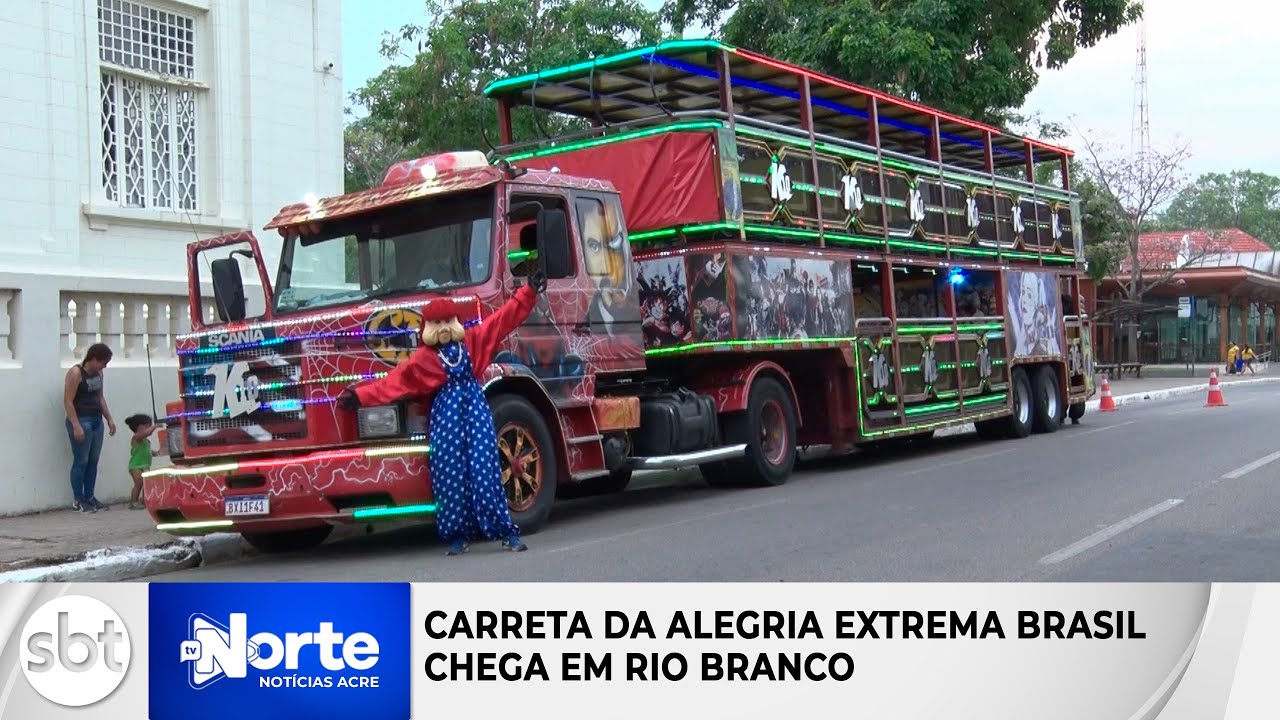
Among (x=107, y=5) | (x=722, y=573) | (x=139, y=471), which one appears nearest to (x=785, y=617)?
(x=722, y=573)

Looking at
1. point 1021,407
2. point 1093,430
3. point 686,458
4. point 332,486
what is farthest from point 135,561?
point 1093,430

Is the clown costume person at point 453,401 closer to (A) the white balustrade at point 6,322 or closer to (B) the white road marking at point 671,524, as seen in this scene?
(B) the white road marking at point 671,524

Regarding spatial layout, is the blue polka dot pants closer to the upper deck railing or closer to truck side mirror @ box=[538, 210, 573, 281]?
truck side mirror @ box=[538, 210, 573, 281]

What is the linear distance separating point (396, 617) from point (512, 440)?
499cm

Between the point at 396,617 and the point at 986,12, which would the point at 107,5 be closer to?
the point at 396,617

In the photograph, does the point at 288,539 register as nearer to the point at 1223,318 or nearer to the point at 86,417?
the point at 86,417

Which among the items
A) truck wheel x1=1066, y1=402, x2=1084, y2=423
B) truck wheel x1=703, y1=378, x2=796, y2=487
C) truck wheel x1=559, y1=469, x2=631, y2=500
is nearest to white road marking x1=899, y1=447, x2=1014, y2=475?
truck wheel x1=703, y1=378, x2=796, y2=487

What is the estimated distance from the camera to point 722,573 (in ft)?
25.9

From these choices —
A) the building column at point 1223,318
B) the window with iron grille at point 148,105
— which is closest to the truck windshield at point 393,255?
the window with iron grille at point 148,105

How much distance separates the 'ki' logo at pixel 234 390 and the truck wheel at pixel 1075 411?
14982 mm

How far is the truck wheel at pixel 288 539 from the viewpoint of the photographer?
32.8 feet

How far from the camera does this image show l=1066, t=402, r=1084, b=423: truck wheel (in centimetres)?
2103

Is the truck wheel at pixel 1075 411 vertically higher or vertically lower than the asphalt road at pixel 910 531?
higher

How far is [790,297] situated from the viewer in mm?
13031
